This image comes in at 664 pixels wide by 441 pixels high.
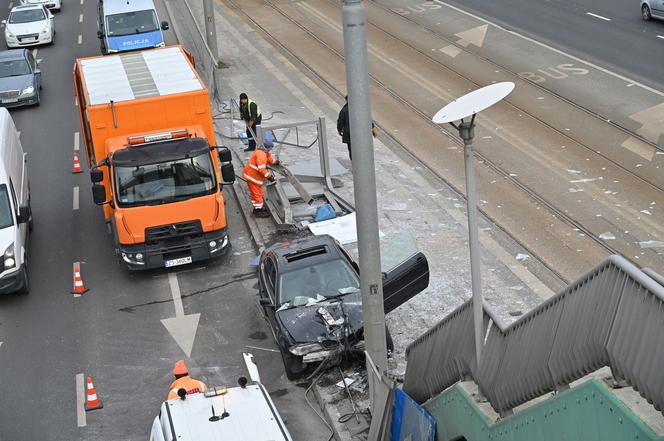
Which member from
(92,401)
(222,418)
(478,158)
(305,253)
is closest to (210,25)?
(478,158)

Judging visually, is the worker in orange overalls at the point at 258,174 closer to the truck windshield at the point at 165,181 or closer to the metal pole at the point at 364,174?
the truck windshield at the point at 165,181

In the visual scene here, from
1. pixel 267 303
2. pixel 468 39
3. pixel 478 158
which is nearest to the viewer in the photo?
pixel 267 303

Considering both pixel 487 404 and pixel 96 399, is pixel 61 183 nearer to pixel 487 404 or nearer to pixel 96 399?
pixel 96 399

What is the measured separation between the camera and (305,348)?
1388cm

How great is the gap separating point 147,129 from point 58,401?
589cm

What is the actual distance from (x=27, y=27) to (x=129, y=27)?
20.4 ft

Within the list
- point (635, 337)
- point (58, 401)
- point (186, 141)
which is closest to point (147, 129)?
point (186, 141)

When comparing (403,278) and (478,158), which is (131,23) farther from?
(403,278)

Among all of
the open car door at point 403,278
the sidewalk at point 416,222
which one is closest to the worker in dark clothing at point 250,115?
the sidewalk at point 416,222

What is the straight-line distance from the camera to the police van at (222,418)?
397 inches

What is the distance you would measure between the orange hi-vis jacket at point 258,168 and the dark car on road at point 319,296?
149 inches

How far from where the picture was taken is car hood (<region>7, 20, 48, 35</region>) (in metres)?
36.7

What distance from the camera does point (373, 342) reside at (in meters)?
11.7

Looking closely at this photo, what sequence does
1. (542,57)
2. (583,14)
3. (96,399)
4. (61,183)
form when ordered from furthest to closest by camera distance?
(583,14), (542,57), (61,183), (96,399)
